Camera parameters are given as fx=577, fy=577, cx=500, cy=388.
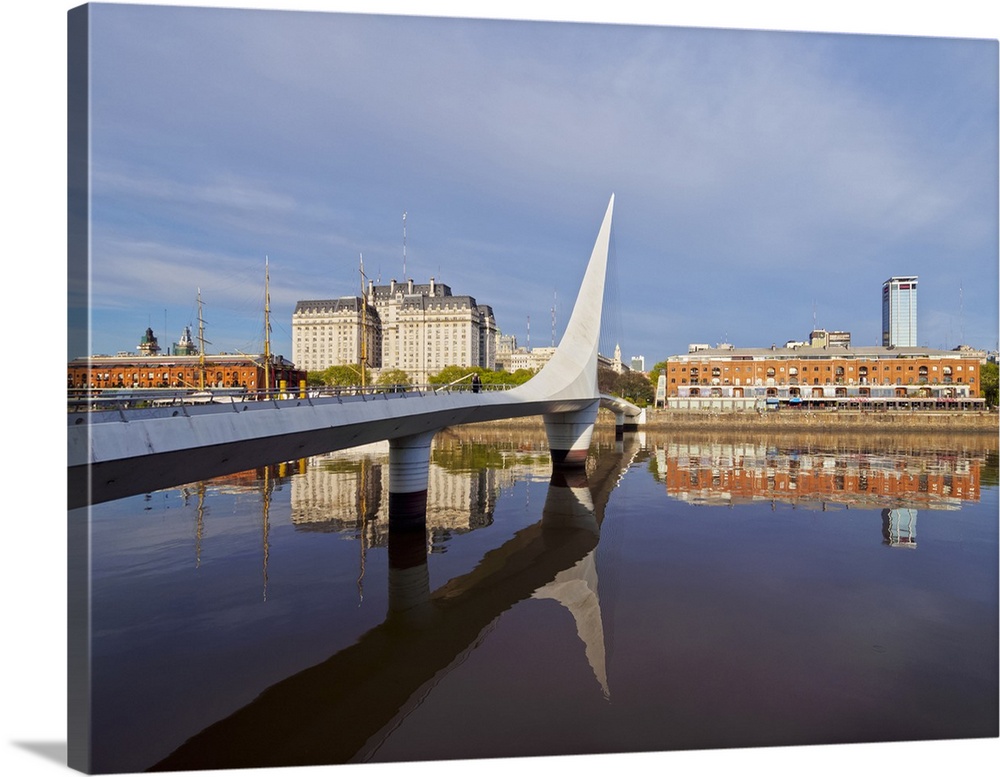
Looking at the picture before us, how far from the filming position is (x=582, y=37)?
5.63 metres

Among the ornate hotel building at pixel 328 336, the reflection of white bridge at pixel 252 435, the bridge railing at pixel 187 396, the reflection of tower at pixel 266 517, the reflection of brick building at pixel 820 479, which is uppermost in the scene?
the ornate hotel building at pixel 328 336

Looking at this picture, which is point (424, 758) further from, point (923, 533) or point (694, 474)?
point (694, 474)

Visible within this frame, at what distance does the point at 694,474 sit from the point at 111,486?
24057 millimetres

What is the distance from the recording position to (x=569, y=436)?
89.5 ft

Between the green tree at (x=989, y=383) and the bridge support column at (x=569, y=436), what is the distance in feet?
185

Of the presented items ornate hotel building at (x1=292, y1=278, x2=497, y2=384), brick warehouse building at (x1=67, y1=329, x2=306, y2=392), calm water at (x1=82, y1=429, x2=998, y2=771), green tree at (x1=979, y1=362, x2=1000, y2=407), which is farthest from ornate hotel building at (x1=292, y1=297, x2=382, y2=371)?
green tree at (x1=979, y1=362, x2=1000, y2=407)

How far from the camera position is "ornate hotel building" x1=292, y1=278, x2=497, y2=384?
56781 mm

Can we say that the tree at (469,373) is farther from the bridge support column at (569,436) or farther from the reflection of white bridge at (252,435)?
the reflection of white bridge at (252,435)

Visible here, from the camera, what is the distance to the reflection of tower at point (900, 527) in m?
13.3

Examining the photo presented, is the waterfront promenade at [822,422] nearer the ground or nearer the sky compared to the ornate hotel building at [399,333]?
nearer the ground

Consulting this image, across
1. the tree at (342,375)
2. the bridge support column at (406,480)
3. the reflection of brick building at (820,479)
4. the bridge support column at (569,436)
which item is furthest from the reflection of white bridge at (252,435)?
the tree at (342,375)

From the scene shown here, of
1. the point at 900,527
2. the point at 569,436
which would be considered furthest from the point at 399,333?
the point at 900,527

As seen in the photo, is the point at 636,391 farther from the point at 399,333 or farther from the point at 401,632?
the point at 401,632

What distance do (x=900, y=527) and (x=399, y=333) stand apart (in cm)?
4852
